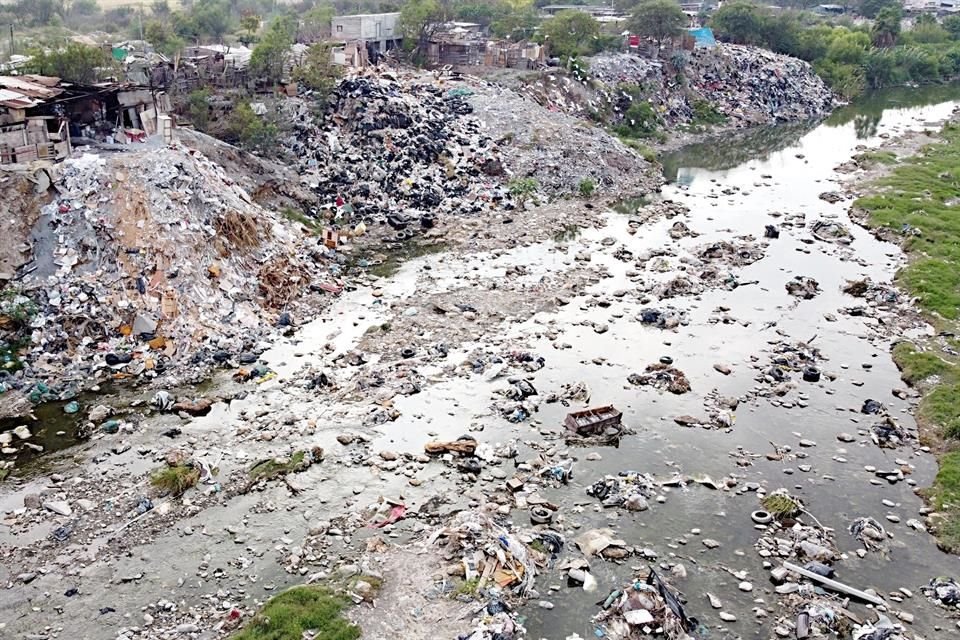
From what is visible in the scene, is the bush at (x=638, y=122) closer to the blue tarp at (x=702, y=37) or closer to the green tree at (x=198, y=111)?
the blue tarp at (x=702, y=37)

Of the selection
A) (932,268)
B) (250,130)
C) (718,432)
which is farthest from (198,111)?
(932,268)

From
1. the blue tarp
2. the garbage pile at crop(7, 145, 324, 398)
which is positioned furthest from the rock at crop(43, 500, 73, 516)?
the blue tarp

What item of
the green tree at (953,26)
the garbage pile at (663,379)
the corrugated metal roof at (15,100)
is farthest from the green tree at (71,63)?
the green tree at (953,26)

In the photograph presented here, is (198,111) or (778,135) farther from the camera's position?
(778,135)

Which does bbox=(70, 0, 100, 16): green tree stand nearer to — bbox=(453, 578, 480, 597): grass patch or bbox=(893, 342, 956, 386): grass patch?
bbox=(893, 342, 956, 386): grass patch

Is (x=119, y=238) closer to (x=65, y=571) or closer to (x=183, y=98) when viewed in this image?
(x=65, y=571)

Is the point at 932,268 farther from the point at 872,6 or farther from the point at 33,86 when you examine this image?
the point at 872,6

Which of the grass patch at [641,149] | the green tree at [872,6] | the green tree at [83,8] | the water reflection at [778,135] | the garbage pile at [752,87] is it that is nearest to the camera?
the grass patch at [641,149]
